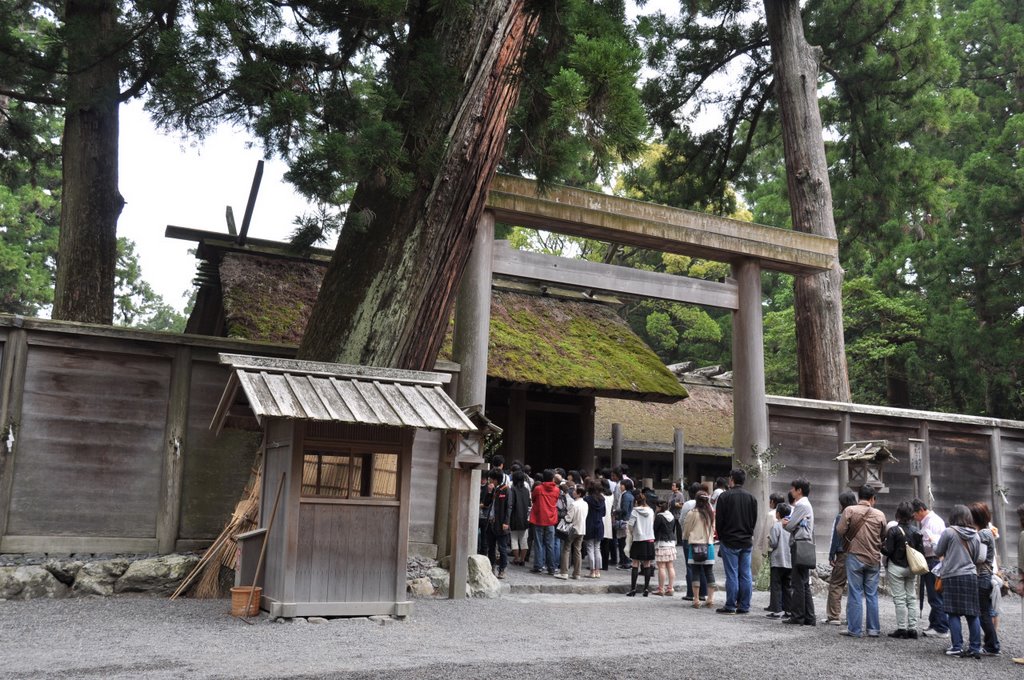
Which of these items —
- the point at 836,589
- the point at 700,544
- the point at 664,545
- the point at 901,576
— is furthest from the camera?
the point at 664,545

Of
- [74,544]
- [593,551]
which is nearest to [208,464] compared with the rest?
[74,544]

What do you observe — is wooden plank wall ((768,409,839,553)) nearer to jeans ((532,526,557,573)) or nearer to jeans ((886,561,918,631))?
jeans ((532,526,557,573))

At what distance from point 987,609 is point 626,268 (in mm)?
5645

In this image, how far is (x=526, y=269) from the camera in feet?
34.2

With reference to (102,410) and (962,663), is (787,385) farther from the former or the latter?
(102,410)

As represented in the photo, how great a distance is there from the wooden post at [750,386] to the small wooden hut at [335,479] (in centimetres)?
536

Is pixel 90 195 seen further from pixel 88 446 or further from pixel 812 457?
pixel 812 457

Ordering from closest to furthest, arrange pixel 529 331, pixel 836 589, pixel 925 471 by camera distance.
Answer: pixel 836 589, pixel 925 471, pixel 529 331

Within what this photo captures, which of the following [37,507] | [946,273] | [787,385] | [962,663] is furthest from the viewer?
[787,385]

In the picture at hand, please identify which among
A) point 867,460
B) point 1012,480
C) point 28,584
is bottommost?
point 28,584

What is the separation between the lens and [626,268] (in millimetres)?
11164

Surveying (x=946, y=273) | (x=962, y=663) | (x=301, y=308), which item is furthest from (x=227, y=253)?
(x=946, y=273)

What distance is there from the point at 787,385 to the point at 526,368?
38.5ft

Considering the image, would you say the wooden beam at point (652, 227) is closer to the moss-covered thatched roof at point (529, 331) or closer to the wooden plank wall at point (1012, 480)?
the moss-covered thatched roof at point (529, 331)
